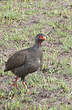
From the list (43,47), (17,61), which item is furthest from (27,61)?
(43,47)

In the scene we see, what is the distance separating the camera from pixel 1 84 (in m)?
8.85

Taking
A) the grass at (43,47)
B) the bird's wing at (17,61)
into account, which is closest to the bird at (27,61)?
the bird's wing at (17,61)

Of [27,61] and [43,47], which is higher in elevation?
[27,61]

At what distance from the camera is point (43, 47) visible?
11383 millimetres

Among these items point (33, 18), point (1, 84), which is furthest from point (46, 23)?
point (1, 84)

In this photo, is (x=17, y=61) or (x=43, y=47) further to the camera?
(x=43, y=47)

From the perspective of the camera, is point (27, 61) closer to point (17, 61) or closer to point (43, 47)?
point (17, 61)

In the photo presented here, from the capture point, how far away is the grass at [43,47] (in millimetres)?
8039

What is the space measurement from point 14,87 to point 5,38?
12.0 ft

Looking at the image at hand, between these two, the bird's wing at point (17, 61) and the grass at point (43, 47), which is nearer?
the grass at point (43, 47)

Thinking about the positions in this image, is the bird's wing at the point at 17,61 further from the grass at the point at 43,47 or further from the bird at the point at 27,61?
the grass at the point at 43,47

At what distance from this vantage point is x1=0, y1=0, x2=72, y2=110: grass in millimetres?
8039

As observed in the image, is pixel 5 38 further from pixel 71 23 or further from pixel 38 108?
pixel 38 108

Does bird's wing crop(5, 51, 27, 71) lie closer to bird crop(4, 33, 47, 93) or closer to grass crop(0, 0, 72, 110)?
bird crop(4, 33, 47, 93)
